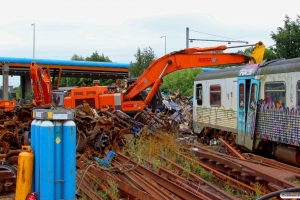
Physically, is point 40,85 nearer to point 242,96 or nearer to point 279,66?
point 242,96

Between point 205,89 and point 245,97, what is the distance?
3066 mm

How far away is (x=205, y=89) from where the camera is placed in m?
14.6

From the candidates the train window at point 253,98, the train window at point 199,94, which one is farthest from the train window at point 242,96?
the train window at point 199,94

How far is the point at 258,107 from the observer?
1093 cm

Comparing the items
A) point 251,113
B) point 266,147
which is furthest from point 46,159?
point 266,147

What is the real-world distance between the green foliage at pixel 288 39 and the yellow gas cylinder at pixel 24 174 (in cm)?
2125

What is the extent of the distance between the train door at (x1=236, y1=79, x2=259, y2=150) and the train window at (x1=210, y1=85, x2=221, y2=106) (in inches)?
59.8

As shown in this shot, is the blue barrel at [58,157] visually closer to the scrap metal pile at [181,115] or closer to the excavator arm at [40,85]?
the excavator arm at [40,85]

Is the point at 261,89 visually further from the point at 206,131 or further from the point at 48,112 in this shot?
the point at 48,112

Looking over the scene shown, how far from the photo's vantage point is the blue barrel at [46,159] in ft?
18.7

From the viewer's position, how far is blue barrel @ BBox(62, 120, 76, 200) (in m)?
5.93

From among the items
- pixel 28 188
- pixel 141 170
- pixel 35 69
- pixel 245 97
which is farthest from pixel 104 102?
pixel 28 188

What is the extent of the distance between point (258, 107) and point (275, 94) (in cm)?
72

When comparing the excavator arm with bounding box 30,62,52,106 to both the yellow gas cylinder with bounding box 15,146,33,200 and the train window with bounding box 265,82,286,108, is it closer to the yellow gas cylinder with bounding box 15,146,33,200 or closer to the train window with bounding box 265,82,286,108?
the train window with bounding box 265,82,286,108
